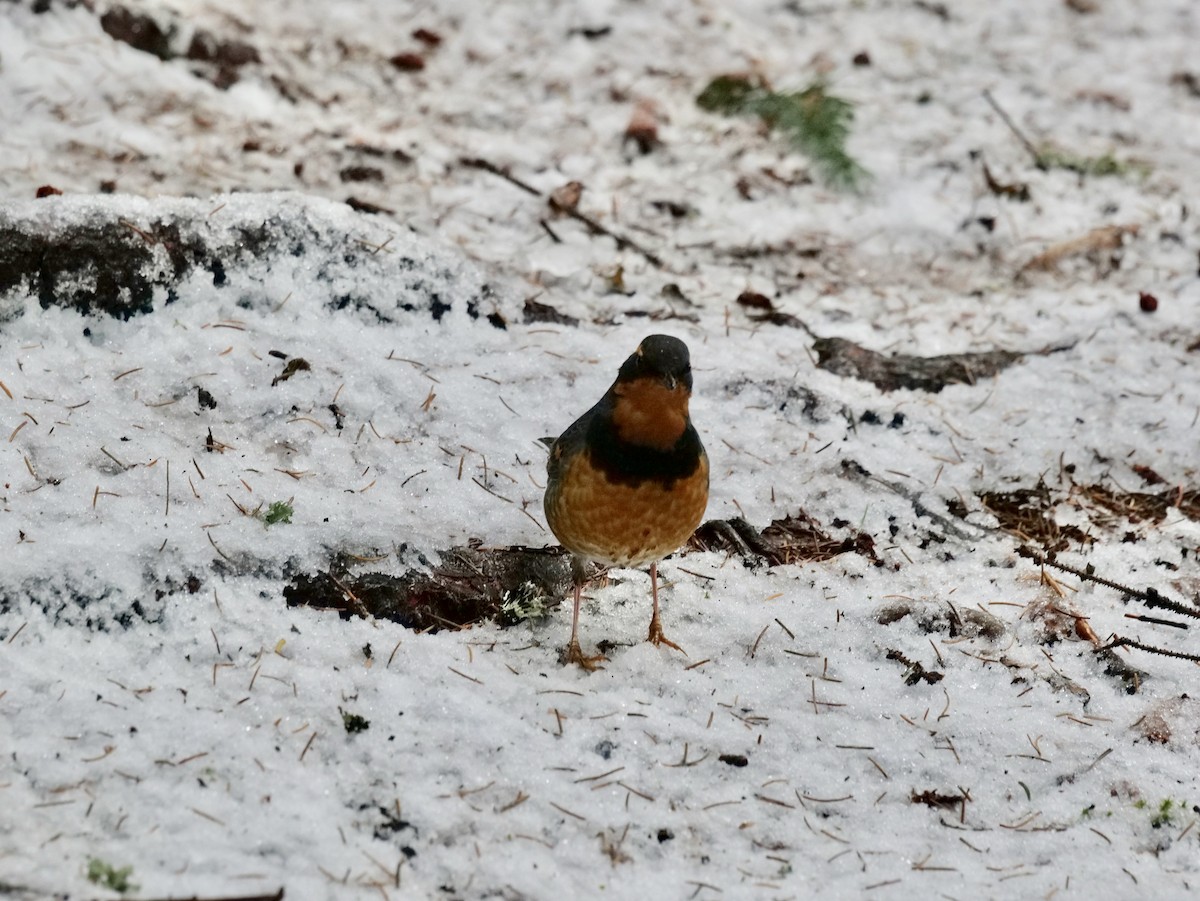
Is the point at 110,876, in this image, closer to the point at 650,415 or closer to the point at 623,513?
the point at 623,513

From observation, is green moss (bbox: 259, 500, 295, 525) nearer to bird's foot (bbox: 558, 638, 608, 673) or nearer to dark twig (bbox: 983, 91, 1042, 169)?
bird's foot (bbox: 558, 638, 608, 673)

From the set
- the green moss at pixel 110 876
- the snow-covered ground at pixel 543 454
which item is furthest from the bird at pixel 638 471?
the green moss at pixel 110 876

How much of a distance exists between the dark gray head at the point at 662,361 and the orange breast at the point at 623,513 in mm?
391

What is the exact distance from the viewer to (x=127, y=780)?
334cm

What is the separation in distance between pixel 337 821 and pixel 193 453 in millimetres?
1987

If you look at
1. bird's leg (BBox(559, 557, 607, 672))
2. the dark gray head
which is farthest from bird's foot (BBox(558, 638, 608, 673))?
the dark gray head

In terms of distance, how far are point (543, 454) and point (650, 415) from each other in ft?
4.04

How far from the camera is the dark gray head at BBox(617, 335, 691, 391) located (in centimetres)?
402

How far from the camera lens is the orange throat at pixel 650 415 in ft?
13.4

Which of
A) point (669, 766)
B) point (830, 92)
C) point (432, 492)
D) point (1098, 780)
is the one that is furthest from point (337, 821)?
point (830, 92)

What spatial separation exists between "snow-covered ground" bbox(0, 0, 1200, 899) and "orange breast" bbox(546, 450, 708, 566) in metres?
0.43

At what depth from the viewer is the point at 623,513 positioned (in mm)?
4102

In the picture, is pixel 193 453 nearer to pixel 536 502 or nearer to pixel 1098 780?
Answer: pixel 536 502

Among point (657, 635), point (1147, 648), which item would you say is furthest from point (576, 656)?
point (1147, 648)
